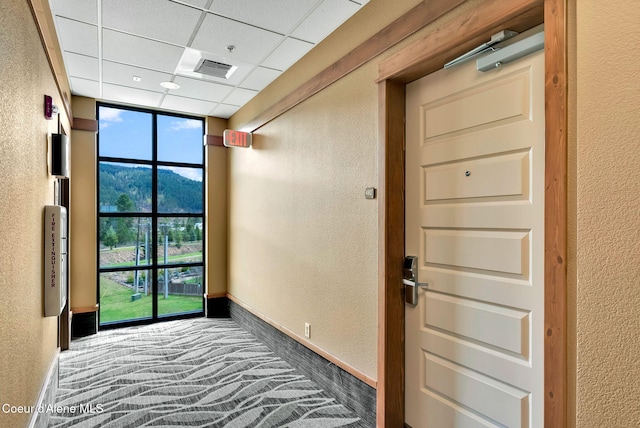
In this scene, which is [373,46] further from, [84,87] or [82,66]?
[84,87]

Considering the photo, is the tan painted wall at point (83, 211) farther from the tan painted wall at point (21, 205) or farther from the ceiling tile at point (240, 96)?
the tan painted wall at point (21, 205)

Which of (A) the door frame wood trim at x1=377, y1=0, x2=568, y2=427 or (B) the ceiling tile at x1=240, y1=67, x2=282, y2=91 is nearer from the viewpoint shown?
(A) the door frame wood trim at x1=377, y1=0, x2=568, y2=427

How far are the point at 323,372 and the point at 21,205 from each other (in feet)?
7.64

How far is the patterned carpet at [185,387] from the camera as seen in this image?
2.55 m

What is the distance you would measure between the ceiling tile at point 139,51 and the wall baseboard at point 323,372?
2.84m

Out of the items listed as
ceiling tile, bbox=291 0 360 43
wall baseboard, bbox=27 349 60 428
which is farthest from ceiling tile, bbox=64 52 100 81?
wall baseboard, bbox=27 349 60 428

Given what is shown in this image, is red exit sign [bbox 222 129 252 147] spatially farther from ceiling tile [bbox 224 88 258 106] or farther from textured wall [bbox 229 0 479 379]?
ceiling tile [bbox 224 88 258 106]

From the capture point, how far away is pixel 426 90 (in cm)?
222

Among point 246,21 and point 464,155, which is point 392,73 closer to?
point 464,155

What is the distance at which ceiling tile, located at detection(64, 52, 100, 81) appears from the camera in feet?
11.1

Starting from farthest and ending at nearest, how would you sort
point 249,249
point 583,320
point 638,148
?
point 249,249 → point 583,320 → point 638,148

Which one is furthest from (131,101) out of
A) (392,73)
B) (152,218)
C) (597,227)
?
(597,227)

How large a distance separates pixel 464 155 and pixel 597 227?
31.6 inches

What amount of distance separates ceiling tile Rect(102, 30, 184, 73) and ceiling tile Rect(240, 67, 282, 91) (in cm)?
73
